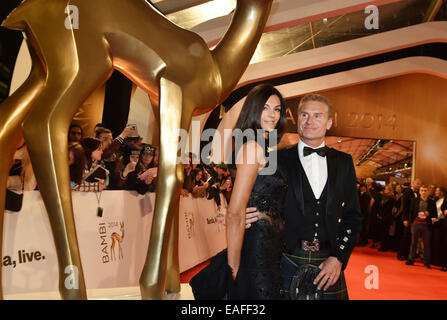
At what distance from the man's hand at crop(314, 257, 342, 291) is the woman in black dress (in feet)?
0.75

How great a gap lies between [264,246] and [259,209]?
20 centimetres

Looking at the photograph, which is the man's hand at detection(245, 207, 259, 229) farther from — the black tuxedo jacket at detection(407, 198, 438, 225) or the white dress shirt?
the black tuxedo jacket at detection(407, 198, 438, 225)

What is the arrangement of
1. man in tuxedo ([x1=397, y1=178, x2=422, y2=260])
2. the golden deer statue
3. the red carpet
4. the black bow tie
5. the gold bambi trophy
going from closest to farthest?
the gold bambi trophy → the black bow tie → the golden deer statue → the red carpet → man in tuxedo ([x1=397, y1=178, x2=422, y2=260])

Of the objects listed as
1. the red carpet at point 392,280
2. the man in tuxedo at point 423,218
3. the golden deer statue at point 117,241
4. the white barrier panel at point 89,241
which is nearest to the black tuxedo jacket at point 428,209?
the man in tuxedo at point 423,218

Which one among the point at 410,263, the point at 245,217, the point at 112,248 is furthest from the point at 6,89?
the point at 410,263

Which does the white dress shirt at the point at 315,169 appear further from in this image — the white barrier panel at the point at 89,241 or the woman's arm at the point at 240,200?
the white barrier panel at the point at 89,241

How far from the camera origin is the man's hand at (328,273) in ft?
6.46

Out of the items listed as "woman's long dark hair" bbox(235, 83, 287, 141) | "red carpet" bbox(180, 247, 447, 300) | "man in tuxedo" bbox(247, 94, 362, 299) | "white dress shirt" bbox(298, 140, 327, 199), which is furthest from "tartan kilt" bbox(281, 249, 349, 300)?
"red carpet" bbox(180, 247, 447, 300)

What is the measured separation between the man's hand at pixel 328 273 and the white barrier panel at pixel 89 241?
647 millimetres

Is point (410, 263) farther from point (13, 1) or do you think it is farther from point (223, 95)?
point (13, 1)

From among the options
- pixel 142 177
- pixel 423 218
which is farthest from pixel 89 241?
pixel 423 218

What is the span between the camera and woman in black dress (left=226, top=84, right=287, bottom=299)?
1.88 metres

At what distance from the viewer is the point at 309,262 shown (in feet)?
6.64
